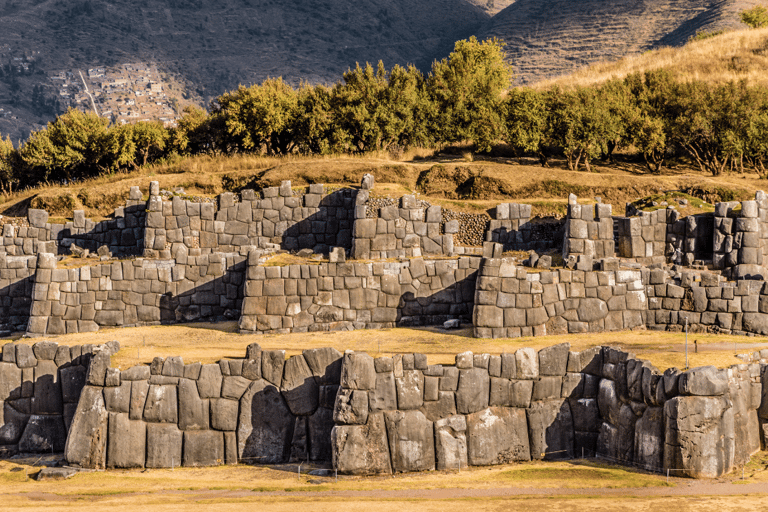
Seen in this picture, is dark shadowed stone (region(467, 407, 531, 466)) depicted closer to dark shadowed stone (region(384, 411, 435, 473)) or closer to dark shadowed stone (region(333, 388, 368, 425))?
dark shadowed stone (region(384, 411, 435, 473))

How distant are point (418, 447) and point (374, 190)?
15761 mm

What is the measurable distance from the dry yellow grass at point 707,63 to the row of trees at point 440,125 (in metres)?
6.18

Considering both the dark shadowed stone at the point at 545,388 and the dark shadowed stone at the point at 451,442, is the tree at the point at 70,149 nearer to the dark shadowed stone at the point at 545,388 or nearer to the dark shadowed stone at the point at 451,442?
the dark shadowed stone at the point at 451,442

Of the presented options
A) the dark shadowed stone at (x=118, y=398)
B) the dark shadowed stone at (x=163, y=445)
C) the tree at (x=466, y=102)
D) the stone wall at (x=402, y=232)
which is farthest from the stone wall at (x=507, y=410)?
the tree at (x=466, y=102)

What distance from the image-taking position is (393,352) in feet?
84.1

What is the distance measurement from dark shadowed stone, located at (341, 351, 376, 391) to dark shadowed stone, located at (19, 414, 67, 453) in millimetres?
8211

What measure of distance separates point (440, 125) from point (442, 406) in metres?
24.5

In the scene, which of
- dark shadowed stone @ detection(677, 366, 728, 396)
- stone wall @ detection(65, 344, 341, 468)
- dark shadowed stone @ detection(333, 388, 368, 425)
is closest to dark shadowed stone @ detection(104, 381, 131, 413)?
stone wall @ detection(65, 344, 341, 468)

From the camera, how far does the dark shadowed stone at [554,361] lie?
22.8 metres

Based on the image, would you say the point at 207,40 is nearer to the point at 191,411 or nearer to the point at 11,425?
the point at 11,425

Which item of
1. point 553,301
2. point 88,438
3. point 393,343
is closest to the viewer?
point 88,438

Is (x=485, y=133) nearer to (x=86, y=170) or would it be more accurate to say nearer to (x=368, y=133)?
(x=368, y=133)

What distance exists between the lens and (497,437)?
2245cm

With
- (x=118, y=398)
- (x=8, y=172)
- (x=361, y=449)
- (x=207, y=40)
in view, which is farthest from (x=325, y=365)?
(x=207, y=40)
